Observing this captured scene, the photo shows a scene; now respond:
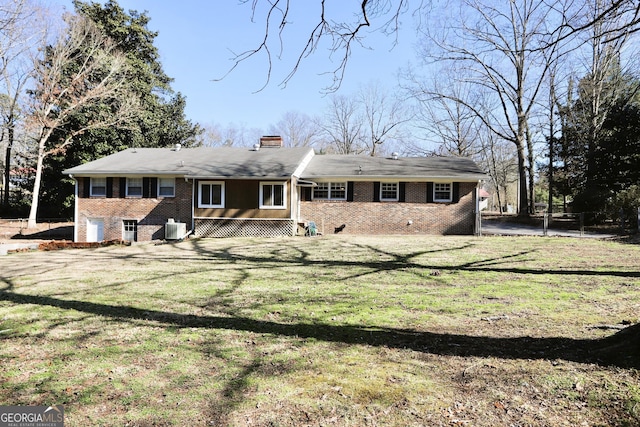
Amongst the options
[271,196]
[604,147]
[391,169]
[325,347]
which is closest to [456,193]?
[391,169]

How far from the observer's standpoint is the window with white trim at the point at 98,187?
1996 cm

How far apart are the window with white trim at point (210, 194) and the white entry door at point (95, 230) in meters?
5.73

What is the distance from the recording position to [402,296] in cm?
634

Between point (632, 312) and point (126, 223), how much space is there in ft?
67.6

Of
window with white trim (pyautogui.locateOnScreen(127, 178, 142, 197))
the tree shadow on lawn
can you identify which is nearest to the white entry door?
window with white trim (pyautogui.locateOnScreen(127, 178, 142, 197))

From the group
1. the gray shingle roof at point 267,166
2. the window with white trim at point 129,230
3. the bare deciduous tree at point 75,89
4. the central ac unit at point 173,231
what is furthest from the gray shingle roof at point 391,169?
the bare deciduous tree at point 75,89

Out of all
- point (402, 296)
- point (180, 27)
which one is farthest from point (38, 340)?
point (402, 296)

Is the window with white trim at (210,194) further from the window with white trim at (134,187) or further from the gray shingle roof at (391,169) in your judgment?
the gray shingle roof at (391,169)

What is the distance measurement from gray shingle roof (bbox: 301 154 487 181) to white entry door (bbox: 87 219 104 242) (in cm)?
1099

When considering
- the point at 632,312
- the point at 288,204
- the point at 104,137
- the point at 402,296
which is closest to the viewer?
the point at 632,312

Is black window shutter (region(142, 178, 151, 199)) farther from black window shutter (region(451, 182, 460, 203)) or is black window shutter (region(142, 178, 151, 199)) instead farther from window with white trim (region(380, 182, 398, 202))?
black window shutter (region(451, 182, 460, 203))

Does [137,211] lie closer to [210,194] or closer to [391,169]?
[210,194]

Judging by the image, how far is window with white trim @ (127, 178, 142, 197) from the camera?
1970cm

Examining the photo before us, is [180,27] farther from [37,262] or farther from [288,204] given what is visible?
[288,204]
